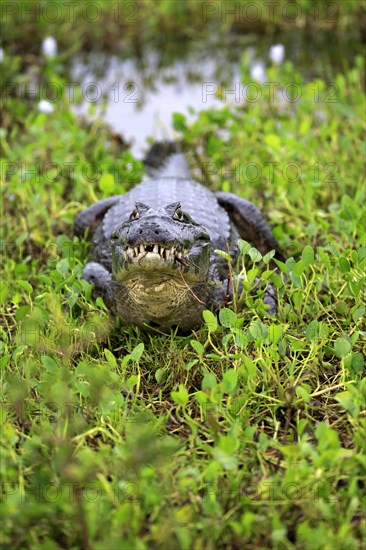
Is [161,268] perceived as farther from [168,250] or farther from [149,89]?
[149,89]

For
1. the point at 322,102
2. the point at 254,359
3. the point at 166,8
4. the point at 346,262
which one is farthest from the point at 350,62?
the point at 254,359

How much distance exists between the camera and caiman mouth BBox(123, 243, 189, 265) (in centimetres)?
332

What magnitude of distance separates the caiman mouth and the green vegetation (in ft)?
1.09

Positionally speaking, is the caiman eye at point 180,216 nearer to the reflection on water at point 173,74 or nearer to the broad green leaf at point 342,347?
the broad green leaf at point 342,347

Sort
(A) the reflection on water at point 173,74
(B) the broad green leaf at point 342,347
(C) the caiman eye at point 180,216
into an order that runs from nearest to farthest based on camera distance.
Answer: (B) the broad green leaf at point 342,347, (C) the caiman eye at point 180,216, (A) the reflection on water at point 173,74

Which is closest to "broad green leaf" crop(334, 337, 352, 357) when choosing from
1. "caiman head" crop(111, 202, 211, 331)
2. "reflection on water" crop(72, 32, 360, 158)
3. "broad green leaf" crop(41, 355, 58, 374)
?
"caiman head" crop(111, 202, 211, 331)

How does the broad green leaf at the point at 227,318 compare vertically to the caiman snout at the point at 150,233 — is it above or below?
below

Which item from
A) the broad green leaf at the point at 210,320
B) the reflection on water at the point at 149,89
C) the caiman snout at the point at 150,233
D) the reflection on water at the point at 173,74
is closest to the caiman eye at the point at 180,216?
the caiman snout at the point at 150,233

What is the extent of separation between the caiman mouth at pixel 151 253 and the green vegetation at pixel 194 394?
332mm

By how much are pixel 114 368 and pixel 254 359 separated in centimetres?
64

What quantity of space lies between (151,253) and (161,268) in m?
0.08

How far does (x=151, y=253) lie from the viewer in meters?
3.33

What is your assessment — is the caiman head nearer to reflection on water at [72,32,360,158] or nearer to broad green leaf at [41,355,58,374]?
broad green leaf at [41,355,58,374]

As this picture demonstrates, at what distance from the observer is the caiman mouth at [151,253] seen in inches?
131
